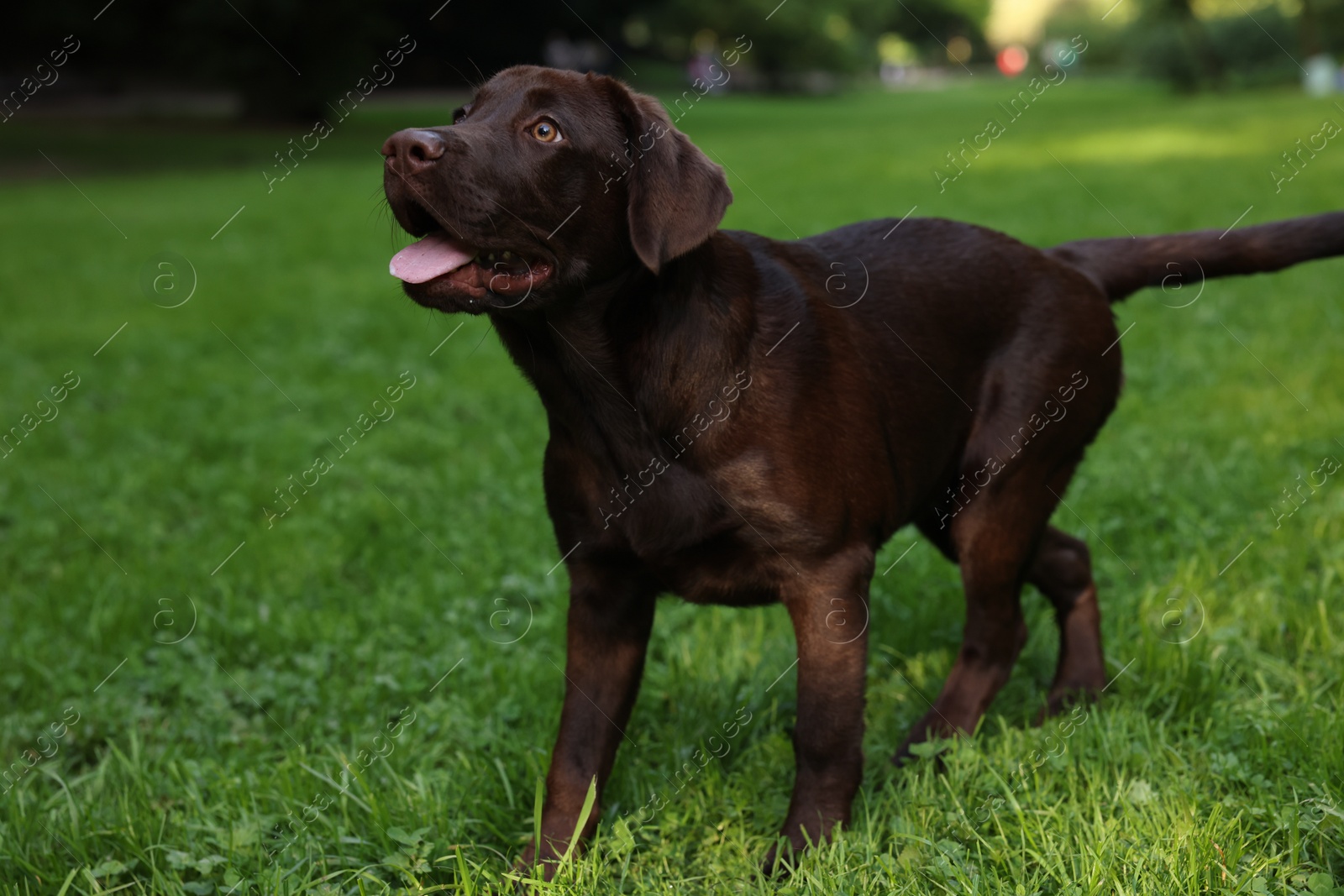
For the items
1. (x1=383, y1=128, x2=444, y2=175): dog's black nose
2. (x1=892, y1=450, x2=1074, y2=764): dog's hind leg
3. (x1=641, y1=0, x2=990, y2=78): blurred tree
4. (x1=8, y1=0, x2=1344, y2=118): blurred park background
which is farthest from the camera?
(x1=641, y1=0, x2=990, y2=78): blurred tree

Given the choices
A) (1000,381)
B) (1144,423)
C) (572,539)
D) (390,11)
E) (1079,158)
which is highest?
(572,539)

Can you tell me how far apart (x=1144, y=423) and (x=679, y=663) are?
2.89 metres

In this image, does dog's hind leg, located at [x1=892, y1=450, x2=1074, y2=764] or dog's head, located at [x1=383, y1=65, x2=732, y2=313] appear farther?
dog's hind leg, located at [x1=892, y1=450, x2=1074, y2=764]

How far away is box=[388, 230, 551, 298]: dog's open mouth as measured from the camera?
7.94ft

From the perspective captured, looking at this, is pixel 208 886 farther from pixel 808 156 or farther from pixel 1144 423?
pixel 808 156

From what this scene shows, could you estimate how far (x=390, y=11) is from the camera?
98.9ft

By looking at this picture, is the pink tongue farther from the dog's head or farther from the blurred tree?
the blurred tree

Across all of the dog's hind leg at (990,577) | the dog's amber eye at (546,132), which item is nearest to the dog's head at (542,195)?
the dog's amber eye at (546,132)

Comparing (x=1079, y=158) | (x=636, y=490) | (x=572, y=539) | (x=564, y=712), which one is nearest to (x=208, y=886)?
(x=564, y=712)

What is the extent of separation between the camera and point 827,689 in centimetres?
261

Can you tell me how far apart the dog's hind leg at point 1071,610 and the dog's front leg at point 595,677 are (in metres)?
1.19

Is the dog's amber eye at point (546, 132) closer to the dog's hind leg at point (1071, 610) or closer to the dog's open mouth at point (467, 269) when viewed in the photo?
the dog's open mouth at point (467, 269)

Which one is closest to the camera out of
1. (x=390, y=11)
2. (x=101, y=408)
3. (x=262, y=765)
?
(x=262, y=765)

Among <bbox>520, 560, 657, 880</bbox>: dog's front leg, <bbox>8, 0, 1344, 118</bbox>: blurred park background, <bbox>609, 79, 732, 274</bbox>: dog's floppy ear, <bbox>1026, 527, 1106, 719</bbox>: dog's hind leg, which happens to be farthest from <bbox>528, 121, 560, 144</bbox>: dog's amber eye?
<bbox>8, 0, 1344, 118</bbox>: blurred park background
